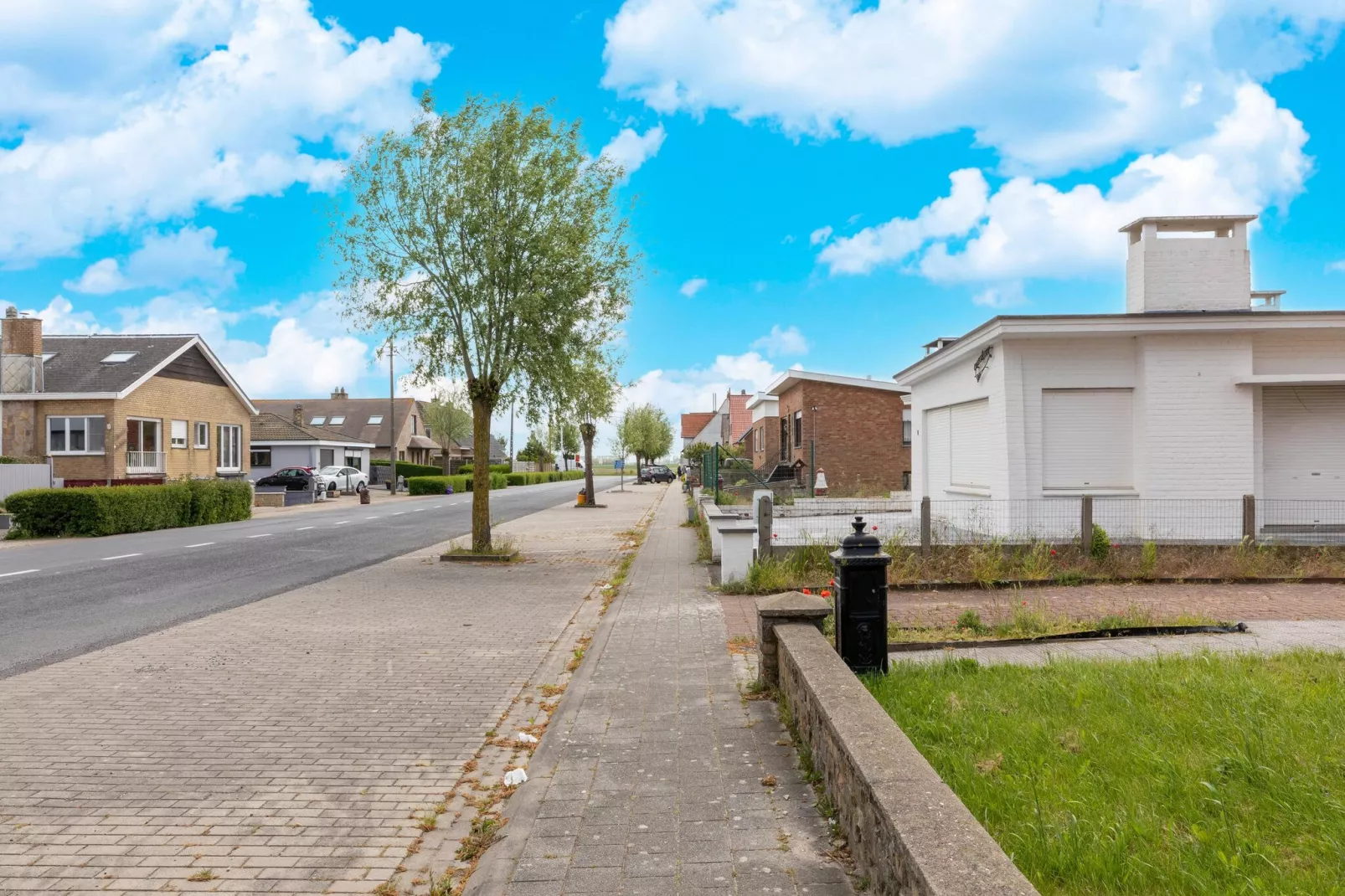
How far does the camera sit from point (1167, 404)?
14.1 m

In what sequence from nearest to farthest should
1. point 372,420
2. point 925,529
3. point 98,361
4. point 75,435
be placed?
point 925,529 → point 75,435 → point 98,361 → point 372,420

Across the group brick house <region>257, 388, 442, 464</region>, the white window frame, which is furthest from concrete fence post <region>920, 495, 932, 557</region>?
brick house <region>257, 388, 442, 464</region>

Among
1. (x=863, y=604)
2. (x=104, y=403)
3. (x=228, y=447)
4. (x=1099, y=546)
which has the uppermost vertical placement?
(x=104, y=403)

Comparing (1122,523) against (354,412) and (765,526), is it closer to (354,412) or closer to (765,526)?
(765,526)

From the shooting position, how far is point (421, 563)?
15.9 m

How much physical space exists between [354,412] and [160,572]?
66998mm

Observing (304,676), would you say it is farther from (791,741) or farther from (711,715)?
(791,741)

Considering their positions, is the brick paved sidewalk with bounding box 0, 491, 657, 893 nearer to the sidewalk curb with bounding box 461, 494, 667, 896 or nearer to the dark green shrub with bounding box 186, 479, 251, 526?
the sidewalk curb with bounding box 461, 494, 667, 896

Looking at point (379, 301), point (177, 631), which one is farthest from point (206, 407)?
point (177, 631)

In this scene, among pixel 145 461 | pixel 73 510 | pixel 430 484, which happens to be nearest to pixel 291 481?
pixel 145 461

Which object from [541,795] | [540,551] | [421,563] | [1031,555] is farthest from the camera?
[540,551]

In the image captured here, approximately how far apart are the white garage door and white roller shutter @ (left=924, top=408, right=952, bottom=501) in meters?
5.21

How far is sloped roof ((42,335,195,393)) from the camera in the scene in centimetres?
3581

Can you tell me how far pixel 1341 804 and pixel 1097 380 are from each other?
11607mm
